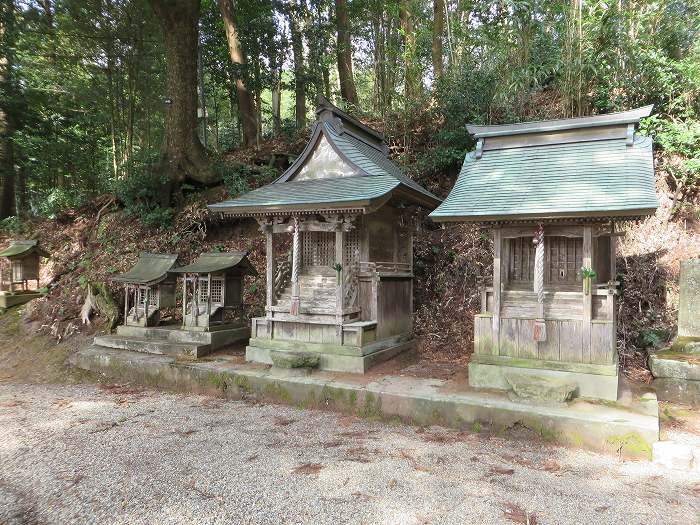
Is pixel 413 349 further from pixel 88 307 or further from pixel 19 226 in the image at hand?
pixel 19 226

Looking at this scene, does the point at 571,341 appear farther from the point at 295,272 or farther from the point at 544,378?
the point at 295,272

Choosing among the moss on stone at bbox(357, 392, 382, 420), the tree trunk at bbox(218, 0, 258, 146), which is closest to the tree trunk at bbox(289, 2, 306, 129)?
the tree trunk at bbox(218, 0, 258, 146)

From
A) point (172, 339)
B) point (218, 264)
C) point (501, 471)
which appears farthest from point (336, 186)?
point (501, 471)

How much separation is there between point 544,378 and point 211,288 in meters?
6.36

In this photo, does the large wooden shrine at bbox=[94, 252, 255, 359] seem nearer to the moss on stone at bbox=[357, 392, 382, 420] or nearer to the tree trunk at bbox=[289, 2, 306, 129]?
the moss on stone at bbox=[357, 392, 382, 420]

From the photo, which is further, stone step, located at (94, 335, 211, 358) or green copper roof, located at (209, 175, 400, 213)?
stone step, located at (94, 335, 211, 358)

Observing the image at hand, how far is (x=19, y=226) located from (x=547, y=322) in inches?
720

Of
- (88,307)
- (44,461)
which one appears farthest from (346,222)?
(88,307)

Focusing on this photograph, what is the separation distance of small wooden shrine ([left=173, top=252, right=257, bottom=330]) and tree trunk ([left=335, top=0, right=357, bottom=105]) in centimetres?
1015

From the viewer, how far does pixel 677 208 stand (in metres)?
9.79

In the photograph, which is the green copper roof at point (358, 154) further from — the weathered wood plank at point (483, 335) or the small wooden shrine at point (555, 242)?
the weathered wood plank at point (483, 335)

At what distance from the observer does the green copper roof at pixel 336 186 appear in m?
6.97

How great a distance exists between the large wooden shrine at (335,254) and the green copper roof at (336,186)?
2cm

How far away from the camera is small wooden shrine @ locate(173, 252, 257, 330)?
8.54 m
